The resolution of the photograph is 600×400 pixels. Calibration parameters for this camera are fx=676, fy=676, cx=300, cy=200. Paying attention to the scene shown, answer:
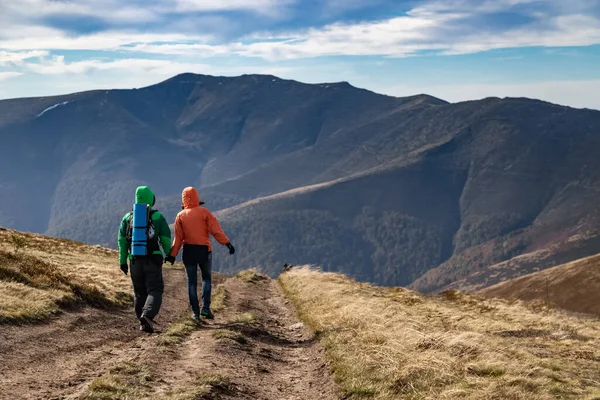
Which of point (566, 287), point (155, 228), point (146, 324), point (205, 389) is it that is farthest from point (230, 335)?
point (566, 287)

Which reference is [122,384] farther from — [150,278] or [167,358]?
[150,278]

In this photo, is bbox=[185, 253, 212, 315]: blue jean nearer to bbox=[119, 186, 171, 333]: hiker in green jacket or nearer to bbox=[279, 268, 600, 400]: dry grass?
bbox=[119, 186, 171, 333]: hiker in green jacket

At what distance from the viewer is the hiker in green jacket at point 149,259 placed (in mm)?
16234

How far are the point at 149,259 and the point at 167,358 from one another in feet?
12.9

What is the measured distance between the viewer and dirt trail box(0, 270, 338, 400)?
10641 millimetres

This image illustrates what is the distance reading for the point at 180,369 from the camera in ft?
39.2

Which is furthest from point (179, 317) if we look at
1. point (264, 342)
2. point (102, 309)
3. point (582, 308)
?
point (582, 308)

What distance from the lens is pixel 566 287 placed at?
135m

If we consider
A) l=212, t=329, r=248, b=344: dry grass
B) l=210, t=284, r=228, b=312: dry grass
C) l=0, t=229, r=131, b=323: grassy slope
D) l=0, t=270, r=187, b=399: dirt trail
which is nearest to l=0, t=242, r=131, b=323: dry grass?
l=0, t=229, r=131, b=323: grassy slope

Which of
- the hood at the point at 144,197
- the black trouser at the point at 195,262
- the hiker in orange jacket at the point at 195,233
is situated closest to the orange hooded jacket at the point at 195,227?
the hiker in orange jacket at the point at 195,233

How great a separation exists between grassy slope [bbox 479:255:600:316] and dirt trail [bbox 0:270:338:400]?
95068mm

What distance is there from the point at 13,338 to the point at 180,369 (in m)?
4.25

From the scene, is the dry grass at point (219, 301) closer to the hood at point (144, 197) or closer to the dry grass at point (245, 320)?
the dry grass at point (245, 320)

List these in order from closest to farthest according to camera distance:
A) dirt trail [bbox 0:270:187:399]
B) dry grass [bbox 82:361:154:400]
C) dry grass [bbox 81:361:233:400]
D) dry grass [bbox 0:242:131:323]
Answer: dry grass [bbox 82:361:154:400] < dry grass [bbox 81:361:233:400] < dirt trail [bbox 0:270:187:399] < dry grass [bbox 0:242:131:323]
